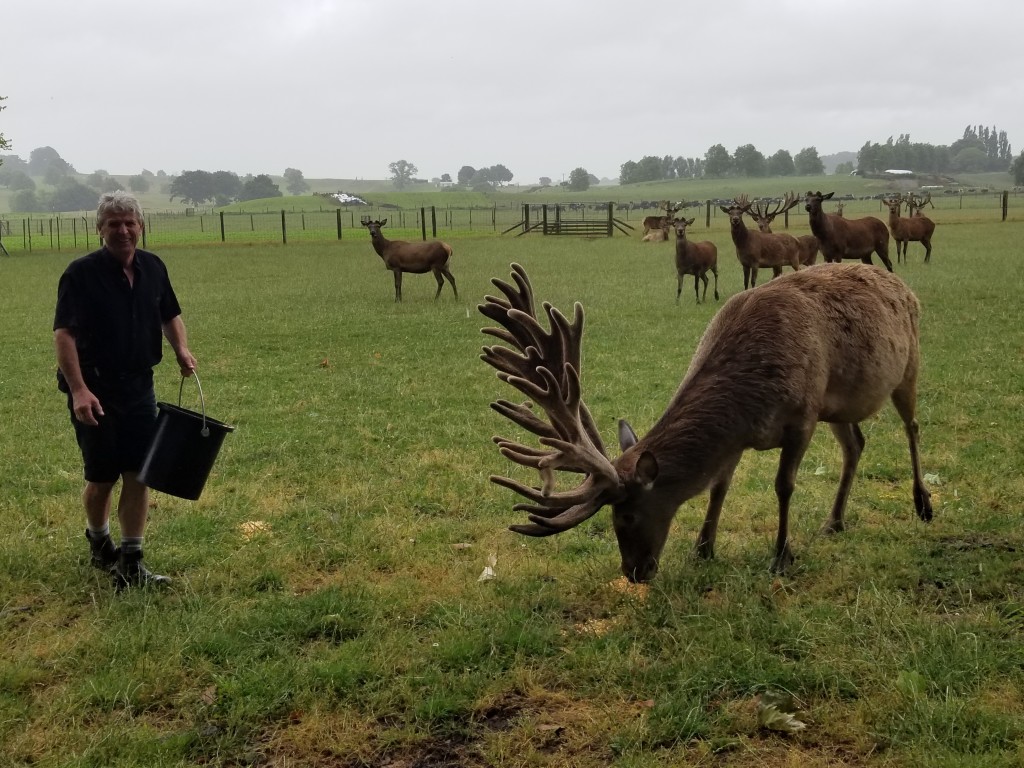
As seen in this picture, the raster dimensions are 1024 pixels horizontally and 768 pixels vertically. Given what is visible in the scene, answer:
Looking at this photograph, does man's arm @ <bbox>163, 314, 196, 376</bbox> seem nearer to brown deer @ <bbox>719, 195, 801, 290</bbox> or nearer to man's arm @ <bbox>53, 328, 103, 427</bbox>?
man's arm @ <bbox>53, 328, 103, 427</bbox>

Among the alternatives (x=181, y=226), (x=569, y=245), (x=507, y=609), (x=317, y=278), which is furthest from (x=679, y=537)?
(x=181, y=226)

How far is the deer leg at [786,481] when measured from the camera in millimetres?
4562

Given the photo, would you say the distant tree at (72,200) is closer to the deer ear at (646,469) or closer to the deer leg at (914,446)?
the deer leg at (914,446)

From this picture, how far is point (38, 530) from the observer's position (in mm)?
5566

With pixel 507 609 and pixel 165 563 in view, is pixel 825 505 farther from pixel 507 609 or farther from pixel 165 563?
pixel 165 563

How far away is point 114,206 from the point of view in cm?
441

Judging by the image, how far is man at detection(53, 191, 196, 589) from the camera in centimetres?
443

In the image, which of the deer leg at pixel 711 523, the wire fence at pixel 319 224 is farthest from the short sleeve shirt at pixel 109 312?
the wire fence at pixel 319 224

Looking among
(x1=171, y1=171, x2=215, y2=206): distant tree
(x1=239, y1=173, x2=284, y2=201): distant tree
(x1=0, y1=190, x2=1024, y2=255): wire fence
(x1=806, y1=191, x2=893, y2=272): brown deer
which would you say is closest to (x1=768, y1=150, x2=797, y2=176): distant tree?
(x1=0, y1=190, x2=1024, y2=255): wire fence

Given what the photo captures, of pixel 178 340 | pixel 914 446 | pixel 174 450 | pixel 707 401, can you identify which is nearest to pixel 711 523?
pixel 707 401

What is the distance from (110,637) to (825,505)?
4371mm

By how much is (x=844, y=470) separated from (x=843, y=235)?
14318 millimetres

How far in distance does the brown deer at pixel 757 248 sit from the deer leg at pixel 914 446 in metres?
11.8

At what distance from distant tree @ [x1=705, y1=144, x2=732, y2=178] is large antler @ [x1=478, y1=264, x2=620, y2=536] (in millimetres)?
158988
